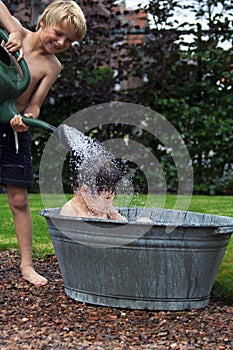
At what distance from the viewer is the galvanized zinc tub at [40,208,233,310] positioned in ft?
8.46

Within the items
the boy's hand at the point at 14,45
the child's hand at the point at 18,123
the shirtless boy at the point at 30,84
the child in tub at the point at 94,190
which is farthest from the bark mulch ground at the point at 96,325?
the boy's hand at the point at 14,45

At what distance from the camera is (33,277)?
316 centimetres

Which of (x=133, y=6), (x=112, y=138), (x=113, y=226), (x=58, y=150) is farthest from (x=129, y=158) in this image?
(x=113, y=226)

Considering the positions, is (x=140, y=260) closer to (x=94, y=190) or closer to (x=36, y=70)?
(x=94, y=190)

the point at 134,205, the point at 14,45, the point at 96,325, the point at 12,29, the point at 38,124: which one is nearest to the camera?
the point at 96,325

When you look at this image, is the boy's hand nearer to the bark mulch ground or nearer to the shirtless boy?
the shirtless boy

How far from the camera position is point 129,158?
701cm

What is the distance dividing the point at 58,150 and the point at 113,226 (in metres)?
4.13

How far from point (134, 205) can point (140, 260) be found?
1.59 meters

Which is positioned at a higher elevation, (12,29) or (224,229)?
(12,29)

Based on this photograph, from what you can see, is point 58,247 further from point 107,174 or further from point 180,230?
point 180,230

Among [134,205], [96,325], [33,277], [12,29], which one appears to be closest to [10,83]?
[12,29]

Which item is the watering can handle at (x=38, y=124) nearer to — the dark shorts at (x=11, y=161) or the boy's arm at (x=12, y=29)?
the dark shorts at (x=11, y=161)

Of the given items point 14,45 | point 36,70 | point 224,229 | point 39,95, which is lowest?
point 224,229
